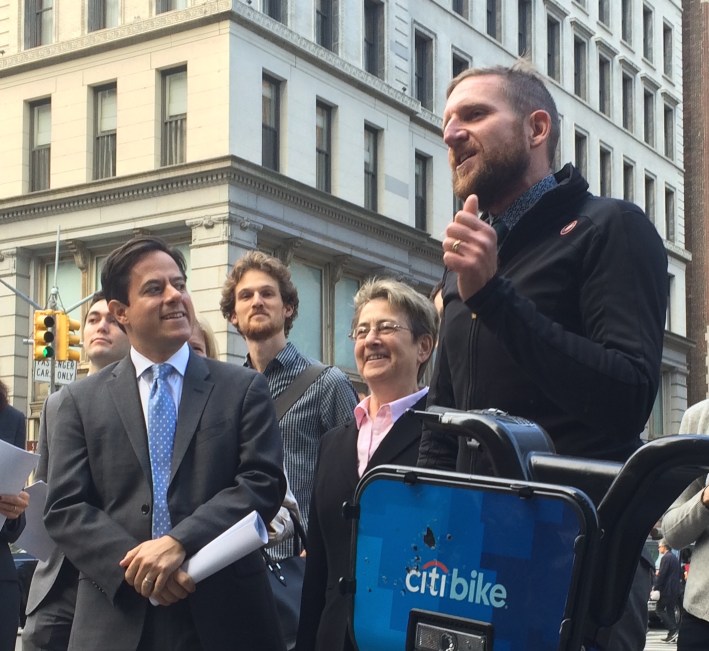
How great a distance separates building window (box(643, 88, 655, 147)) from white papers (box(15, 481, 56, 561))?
161 ft

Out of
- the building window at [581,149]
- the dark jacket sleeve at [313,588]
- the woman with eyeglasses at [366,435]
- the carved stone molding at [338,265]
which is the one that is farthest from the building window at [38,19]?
the dark jacket sleeve at [313,588]

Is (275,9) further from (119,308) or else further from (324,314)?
(119,308)

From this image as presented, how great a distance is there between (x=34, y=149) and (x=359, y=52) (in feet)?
28.3

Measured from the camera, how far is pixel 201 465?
450 centimetres

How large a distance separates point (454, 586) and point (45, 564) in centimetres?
364

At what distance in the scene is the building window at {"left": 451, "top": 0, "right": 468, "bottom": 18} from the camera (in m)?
40.4

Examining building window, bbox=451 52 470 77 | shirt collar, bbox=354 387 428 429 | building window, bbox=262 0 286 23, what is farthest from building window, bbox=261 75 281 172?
shirt collar, bbox=354 387 428 429

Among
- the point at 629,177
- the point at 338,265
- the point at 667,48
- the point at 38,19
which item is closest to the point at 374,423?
the point at 338,265

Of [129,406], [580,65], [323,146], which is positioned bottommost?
[129,406]

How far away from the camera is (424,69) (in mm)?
38531

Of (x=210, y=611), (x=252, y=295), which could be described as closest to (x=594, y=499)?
(x=210, y=611)

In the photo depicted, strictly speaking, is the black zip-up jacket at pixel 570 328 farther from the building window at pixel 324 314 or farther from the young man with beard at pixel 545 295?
the building window at pixel 324 314

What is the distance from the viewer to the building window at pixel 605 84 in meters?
49.3

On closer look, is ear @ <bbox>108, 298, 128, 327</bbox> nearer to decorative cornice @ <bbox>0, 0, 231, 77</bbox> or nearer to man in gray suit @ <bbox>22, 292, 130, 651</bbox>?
man in gray suit @ <bbox>22, 292, 130, 651</bbox>
